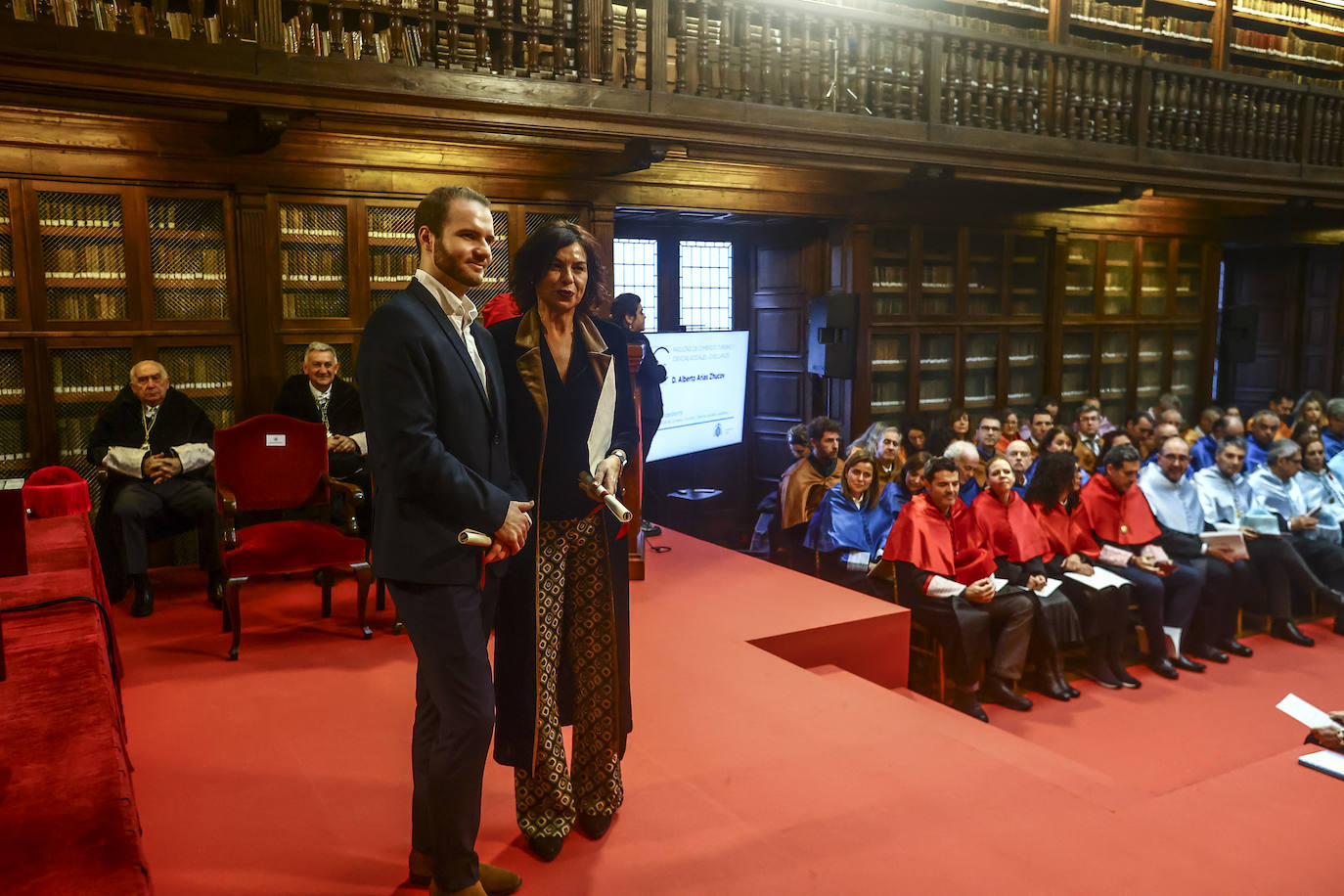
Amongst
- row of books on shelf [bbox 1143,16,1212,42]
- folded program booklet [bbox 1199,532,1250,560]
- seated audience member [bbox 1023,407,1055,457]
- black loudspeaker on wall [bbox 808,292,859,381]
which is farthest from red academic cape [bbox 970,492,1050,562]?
row of books on shelf [bbox 1143,16,1212,42]

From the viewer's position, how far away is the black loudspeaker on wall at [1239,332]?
9.20 metres

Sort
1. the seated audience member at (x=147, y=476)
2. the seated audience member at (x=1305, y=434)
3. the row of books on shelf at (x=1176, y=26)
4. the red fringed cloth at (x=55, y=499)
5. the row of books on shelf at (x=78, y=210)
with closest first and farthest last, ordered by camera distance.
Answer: the red fringed cloth at (x=55, y=499) < the seated audience member at (x=147, y=476) < the row of books on shelf at (x=78, y=210) < the seated audience member at (x=1305, y=434) < the row of books on shelf at (x=1176, y=26)

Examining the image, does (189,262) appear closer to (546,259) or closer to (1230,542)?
(546,259)

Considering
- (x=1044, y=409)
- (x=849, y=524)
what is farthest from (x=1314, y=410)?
(x=849, y=524)

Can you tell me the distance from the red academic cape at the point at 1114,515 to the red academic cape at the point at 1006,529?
0.66 meters

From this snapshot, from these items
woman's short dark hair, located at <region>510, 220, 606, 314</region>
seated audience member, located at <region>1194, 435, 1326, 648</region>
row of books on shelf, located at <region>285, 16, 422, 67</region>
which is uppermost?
row of books on shelf, located at <region>285, 16, 422, 67</region>

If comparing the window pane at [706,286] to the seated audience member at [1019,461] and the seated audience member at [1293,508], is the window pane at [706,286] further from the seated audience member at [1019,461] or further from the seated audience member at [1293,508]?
the seated audience member at [1293,508]

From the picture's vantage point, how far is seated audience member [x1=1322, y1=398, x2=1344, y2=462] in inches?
282

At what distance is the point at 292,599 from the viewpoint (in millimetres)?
4406

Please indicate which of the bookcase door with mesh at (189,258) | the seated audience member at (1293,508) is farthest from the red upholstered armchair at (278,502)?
the seated audience member at (1293,508)

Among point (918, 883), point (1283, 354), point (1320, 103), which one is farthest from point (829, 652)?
point (1283, 354)

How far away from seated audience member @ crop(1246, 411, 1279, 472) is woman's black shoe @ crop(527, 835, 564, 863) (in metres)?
6.33

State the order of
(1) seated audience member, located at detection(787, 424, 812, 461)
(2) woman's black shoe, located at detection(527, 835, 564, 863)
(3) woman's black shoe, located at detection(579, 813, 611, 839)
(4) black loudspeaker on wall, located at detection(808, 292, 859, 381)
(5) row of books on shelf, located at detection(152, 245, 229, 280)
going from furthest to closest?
(4) black loudspeaker on wall, located at detection(808, 292, 859, 381), (1) seated audience member, located at detection(787, 424, 812, 461), (5) row of books on shelf, located at detection(152, 245, 229, 280), (3) woman's black shoe, located at detection(579, 813, 611, 839), (2) woman's black shoe, located at detection(527, 835, 564, 863)

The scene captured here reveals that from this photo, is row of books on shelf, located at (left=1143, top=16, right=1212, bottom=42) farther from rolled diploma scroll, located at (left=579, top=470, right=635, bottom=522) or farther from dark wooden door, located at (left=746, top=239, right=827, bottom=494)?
rolled diploma scroll, located at (left=579, top=470, right=635, bottom=522)
